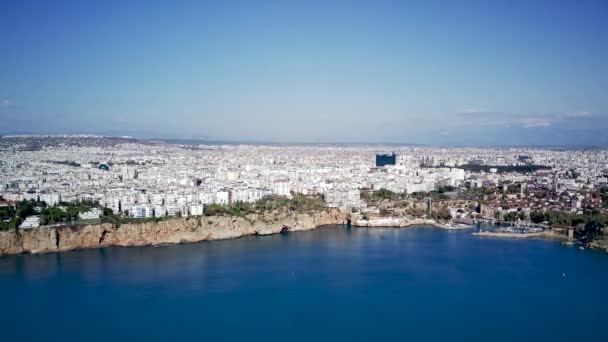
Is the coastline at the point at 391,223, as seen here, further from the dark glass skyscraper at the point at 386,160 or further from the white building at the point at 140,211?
the dark glass skyscraper at the point at 386,160

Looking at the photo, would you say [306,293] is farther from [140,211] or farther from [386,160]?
[386,160]

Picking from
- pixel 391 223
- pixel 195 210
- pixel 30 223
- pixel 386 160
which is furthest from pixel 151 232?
pixel 386 160

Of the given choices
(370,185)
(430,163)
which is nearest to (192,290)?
(370,185)

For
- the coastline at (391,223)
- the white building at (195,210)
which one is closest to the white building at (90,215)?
the white building at (195,210)

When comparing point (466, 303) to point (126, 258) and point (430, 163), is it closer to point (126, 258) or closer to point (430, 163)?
point (126, 258)

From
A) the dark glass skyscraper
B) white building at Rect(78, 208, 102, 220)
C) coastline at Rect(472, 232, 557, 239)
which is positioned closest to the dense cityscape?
white building at Rect(78, 208, 102, 220)

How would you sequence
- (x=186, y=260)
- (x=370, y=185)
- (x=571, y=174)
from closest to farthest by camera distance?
1. (x=186, y=260)
2. (x=370, y=185)
3. (x=571, y=174)
